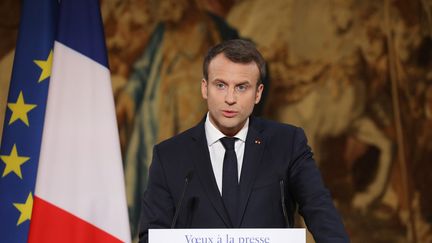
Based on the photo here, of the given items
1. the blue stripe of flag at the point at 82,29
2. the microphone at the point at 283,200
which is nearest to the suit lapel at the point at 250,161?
the microphone at the point at 283,200

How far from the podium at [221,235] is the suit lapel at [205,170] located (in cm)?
26

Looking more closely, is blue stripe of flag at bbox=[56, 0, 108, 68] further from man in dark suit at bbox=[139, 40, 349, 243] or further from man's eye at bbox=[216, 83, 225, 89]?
man's eye at bbox=[216, 83, 225, 89]

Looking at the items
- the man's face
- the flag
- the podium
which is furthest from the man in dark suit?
the flag

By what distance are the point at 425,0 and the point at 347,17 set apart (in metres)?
0.62

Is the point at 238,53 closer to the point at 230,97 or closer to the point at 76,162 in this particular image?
the point at 230,97

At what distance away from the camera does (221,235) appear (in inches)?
85.7

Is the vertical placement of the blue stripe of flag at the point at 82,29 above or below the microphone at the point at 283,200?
above

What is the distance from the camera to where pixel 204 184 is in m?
2.48

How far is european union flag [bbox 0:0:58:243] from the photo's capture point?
3.98 meters

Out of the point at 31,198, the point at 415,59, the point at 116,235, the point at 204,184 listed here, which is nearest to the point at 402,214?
the point at 415,59

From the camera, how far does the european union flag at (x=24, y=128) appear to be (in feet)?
13.1

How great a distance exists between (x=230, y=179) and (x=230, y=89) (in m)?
0.34

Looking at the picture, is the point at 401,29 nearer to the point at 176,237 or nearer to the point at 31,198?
the point at 31,198

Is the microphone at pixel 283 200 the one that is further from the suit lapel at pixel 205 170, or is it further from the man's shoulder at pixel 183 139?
the man's shoulder at pixel 183 139
